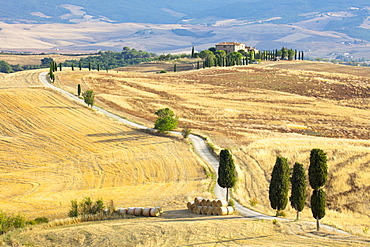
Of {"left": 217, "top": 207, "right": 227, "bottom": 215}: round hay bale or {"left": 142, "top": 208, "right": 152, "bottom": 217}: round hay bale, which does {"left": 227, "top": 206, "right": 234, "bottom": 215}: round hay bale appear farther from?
{"left": 142, "top": 208, "right": 152, "bottom": 217}: round hay bale

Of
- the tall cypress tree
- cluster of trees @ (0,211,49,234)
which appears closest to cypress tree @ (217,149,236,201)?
the tall cypress tree

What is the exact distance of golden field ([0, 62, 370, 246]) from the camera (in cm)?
3198

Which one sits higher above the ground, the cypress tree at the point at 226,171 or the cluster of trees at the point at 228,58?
the cluster of trees at the point at 228,58

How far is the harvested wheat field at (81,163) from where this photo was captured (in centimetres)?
4353

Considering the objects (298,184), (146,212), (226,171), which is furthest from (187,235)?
(226,171)

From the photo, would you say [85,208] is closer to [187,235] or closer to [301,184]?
[187,235]

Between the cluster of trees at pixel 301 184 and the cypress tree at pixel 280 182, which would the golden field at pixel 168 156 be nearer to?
the cluster of trees at pixel 301 184

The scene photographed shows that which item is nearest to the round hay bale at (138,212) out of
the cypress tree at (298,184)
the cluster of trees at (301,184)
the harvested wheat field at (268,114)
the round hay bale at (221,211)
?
the round hay bale at (221,211)

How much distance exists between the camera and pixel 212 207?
121 ft

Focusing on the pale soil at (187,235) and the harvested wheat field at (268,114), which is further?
the harvested wheat field at (268,114)

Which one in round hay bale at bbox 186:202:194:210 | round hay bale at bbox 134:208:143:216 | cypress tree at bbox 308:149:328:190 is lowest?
round hay bale at bbox 134:208:143:216

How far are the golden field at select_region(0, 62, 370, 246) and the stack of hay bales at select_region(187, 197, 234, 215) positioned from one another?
943mm

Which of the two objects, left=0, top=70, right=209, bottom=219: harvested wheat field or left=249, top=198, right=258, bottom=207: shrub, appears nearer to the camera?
left=249, top=198, right=258, bottom=207: shrub

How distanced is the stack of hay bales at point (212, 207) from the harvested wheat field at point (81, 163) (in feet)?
11.2
